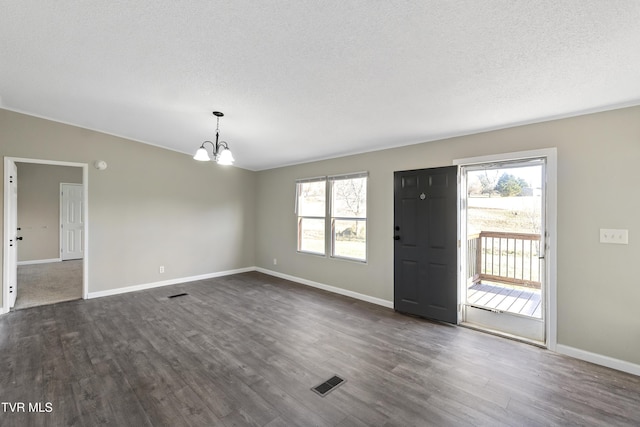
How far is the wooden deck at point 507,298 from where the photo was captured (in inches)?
153

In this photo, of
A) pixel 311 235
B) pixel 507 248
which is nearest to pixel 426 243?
pixel 507 248

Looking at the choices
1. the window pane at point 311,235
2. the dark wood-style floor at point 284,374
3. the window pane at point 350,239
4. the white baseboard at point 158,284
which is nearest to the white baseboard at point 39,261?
the white baseboard at point 158,284

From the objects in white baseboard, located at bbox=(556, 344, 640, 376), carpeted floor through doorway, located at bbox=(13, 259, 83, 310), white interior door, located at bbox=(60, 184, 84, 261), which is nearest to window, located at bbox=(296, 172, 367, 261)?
white baseboard, located at bbox=(556, 344, 640, 376)

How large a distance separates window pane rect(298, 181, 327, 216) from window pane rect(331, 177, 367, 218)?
28cm

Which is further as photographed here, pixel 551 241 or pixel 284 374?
pixel 551 241

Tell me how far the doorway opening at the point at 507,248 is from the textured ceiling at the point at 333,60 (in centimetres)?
84

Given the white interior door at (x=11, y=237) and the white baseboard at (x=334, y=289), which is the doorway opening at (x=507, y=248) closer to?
the white baseboard at (x=334, y=289)

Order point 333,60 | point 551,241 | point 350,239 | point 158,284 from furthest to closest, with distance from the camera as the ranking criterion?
point 158,284 → point 350,239 → point 551,241 → point 333,60

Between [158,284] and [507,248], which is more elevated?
[507,248]

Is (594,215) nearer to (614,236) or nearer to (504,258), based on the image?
(614,236)

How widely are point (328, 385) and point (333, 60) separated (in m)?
2.63

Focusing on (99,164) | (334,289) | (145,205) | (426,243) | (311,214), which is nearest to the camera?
(426,243)

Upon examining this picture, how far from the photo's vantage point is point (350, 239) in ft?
15.9

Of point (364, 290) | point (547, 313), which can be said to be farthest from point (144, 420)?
point (547, 313)
